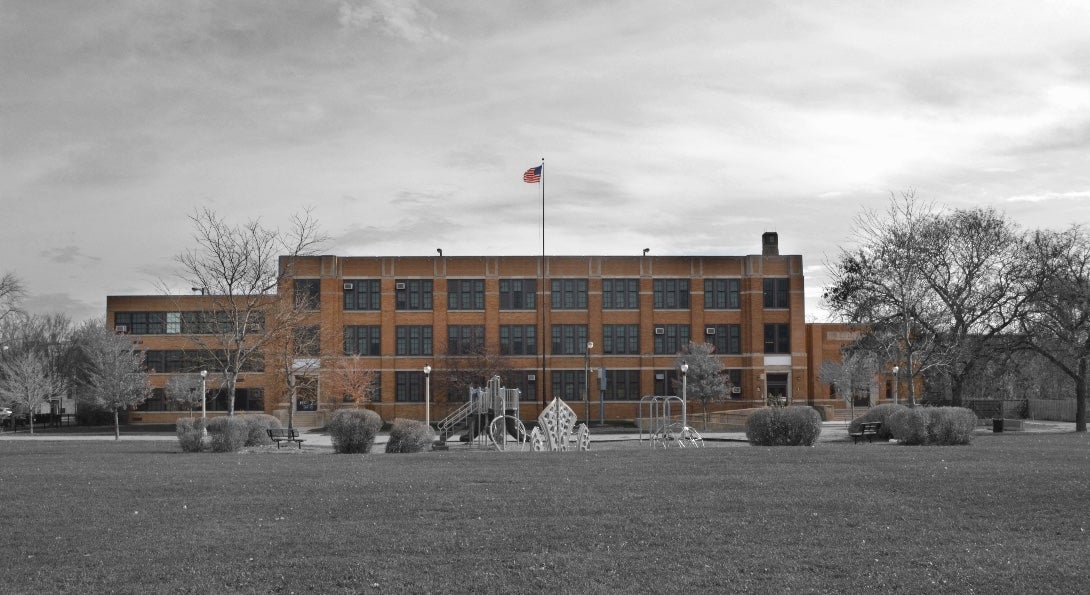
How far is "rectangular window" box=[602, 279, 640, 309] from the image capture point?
6994 cm

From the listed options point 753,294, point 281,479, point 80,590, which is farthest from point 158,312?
point 80,590

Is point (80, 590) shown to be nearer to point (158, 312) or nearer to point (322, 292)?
point (322, 292)

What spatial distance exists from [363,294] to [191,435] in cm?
3898

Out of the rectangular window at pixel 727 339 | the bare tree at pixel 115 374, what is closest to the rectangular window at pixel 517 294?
the rectangular window at pixel 727 339

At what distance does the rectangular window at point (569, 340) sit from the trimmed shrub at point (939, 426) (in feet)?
130

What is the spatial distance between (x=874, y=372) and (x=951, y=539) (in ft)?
185

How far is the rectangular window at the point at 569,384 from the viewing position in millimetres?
68938

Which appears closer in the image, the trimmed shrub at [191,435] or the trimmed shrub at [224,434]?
the trimmed shrub at [191,435]

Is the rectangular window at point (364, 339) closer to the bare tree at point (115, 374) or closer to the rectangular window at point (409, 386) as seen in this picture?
the rectangular window at point (409, 386)

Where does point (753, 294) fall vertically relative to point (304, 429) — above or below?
above

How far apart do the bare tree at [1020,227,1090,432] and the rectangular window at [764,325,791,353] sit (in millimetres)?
21809

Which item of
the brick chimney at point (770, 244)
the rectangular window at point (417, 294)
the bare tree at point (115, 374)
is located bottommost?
the bare tree at point (115, 374)

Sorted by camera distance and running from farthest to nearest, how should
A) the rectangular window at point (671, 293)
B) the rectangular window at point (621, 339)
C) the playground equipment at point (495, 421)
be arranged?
the rectangular window at point (671, 293) < the rectangular window at point (621, 339) < the playground equipment at point (495, 421)

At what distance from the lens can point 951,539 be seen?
13.3 m
